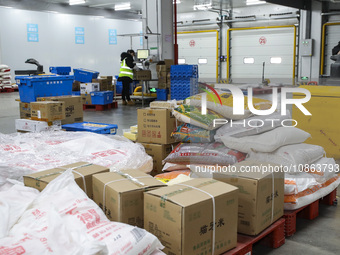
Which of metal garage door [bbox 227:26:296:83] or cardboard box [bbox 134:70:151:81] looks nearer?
cardboard box [bbox 134:70:151:81]

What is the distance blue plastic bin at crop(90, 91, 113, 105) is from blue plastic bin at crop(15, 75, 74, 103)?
371 centimetres

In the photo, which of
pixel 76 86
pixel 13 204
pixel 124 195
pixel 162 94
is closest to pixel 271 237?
pixel 124 195

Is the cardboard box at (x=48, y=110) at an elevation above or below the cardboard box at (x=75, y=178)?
above

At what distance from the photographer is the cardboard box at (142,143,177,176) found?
4148mm

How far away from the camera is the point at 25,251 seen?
1.75m

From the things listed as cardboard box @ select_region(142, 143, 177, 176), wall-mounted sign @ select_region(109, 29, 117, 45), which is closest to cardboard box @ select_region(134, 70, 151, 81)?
cardboard box @ select_region(142, 143, 177, 176)

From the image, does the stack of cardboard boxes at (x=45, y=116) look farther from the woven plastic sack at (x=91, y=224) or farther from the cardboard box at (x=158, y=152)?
the woven plastic sack at (x=91, y=224)

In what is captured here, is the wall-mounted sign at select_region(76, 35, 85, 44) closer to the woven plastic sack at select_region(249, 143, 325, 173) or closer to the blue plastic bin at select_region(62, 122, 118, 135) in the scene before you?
the blue plastic bin at select_region(62, 122, 118, 135)

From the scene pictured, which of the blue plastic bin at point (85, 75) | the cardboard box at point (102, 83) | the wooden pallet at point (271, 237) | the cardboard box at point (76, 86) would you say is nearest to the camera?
the wooden pallet at point (271, 237)

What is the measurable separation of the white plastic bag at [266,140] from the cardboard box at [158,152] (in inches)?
33.5

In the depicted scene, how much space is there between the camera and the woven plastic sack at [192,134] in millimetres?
3725

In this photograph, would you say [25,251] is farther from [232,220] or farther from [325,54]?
[325,54]

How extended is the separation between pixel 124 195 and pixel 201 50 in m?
15.9

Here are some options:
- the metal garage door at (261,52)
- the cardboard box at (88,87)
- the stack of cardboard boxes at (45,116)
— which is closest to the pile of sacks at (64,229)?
the stack of cardboard boxes at (45,116)
